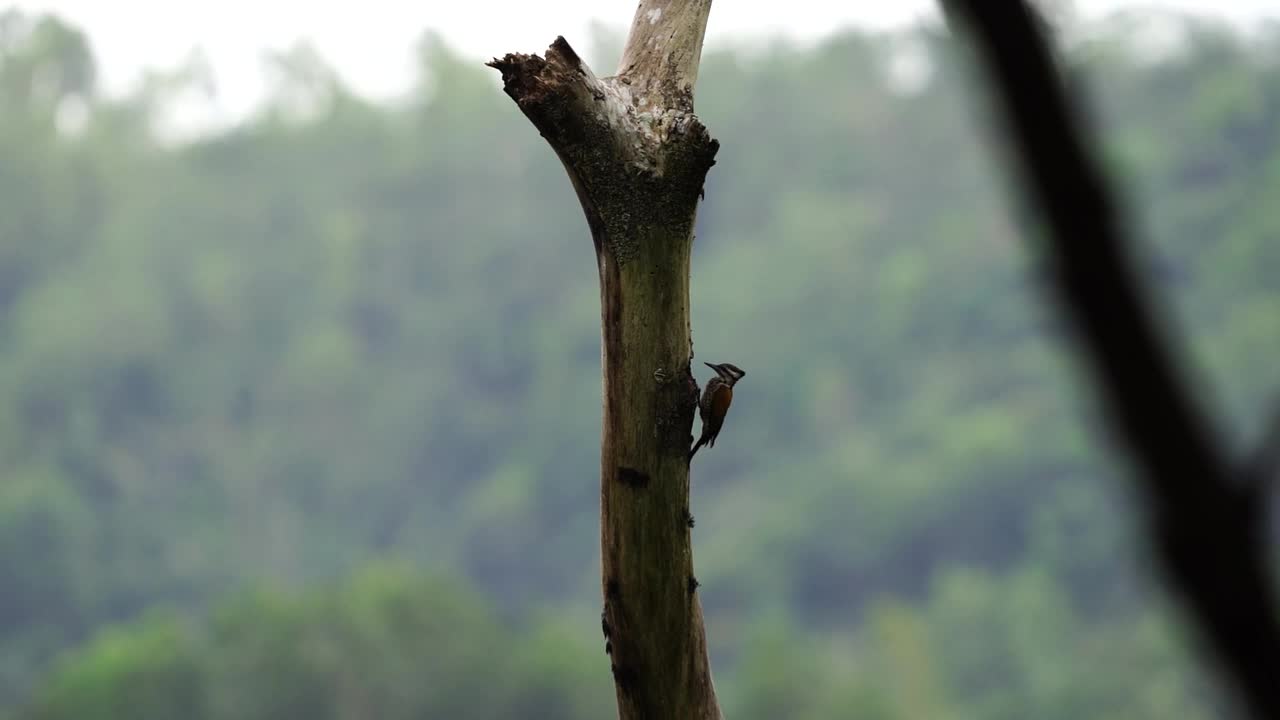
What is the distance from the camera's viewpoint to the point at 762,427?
64000 mm

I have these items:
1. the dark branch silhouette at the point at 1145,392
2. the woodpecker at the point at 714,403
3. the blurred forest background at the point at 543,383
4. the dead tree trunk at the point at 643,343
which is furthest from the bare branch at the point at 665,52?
the blurred forest background at the point at 543,383

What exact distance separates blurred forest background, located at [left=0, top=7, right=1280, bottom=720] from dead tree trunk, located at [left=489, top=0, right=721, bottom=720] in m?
36.4

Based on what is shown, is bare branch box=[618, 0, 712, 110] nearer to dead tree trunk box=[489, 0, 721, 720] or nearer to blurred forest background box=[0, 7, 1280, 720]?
dead tree trunk box=[489, 0, 721, 720]

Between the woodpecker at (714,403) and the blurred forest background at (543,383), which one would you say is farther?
the blurred forest background at (543,383)

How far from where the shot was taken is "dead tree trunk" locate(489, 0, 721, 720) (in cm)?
309

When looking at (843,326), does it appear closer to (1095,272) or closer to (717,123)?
(717,123)

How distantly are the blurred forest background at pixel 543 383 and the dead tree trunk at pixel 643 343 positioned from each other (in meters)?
36.4

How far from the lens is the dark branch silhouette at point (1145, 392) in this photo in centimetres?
80

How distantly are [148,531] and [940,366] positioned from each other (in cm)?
3040

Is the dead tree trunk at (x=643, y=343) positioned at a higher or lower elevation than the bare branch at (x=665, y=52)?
lower

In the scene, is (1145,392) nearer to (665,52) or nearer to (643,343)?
(643,343)

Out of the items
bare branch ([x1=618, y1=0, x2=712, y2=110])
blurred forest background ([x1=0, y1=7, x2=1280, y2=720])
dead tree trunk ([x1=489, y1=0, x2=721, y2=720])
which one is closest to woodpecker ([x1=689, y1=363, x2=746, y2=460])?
dead tree trunk ([x1=489, y1=0, x2=721, y2=720])

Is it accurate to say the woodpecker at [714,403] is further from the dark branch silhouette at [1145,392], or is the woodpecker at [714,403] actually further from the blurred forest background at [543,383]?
the blurred forest background at [543,383]

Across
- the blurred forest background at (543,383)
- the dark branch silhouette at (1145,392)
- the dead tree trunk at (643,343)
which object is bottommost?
the dark branch silhouette at (1145,392)
